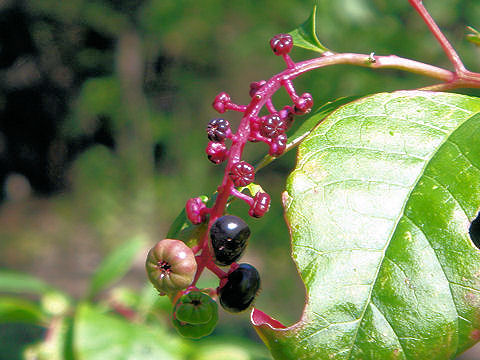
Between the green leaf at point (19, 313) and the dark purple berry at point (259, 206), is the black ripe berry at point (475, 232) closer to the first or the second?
the dark purple berry at point (259, 206)

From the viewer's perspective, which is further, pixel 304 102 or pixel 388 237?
pixel 304 102

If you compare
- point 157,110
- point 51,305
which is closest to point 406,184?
point 51,305

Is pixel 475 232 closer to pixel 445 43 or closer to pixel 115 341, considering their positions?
pixel 445 43

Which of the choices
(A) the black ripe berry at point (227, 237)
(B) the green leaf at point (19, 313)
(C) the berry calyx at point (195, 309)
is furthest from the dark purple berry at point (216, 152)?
(B) the green leaf at point (19, 313)

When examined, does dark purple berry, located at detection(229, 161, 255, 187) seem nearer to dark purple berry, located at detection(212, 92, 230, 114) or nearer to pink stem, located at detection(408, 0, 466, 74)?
dark purple berry, located at detection(212, 92, 230, 114)

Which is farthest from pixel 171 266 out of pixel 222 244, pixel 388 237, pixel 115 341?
pixel 115 341

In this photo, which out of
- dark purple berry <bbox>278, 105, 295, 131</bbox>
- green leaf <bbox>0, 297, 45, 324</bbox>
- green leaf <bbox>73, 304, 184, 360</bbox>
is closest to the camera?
dark purple berry <bbox>278, 105, 295, 131</bbox>

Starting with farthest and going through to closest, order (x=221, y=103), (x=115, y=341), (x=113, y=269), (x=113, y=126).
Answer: (x=113, y=126) < (x=113, y=269) < (x=115, y=341) < (x=221, y=103)

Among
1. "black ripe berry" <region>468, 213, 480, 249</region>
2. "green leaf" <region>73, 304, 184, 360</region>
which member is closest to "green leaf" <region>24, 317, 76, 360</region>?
"green leaf" <region>73, 304, 184, 360</region>
